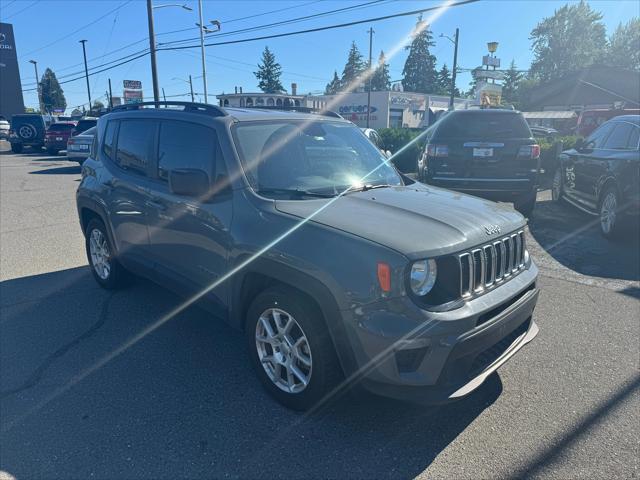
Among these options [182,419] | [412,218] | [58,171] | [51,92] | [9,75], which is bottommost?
[182,419]

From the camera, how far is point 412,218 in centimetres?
281

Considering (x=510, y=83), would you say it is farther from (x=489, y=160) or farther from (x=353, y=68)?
(x=489, y=160)

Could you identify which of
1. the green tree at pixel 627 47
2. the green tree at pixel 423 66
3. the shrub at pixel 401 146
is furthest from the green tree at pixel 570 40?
the shrub at pixel 401 146

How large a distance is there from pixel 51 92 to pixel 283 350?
118 m

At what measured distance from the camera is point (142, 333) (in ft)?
13.3

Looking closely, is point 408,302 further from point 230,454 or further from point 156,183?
point 156,183

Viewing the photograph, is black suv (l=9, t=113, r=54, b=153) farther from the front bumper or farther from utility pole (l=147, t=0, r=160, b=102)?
the front bumper

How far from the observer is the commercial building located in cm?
4906

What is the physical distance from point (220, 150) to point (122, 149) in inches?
68.5

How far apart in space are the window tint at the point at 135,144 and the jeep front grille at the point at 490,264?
2951 mm

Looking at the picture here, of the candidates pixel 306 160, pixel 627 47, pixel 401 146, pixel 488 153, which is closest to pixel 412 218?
pixel 306 160

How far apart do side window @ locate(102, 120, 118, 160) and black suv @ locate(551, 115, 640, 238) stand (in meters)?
6.56

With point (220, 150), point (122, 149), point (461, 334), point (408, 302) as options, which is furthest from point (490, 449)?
point (122, 149)

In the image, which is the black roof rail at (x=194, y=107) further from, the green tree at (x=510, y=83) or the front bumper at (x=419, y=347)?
the green tree at (x=510, y=83)
